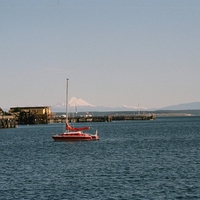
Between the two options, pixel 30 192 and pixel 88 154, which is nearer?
pixel 30 192

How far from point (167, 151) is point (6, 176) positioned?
93.7 ft

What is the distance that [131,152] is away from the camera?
→ 6775 cm

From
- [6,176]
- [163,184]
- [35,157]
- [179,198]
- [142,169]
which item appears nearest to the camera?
[179,198]

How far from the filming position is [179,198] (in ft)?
117

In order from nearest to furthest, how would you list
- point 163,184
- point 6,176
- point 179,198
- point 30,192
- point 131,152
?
point 179,198 → point 30,192 → point 163,184 → point 6,176 → point 131,152

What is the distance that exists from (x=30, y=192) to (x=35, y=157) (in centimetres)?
2492

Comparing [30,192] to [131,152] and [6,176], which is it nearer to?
[6,176]

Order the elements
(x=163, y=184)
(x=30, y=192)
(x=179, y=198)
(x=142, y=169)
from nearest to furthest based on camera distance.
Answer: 1. (x=179, y=198)
2. (x=30, y=192)
3. (x=163, y=184)
4. (x=142, y=169)

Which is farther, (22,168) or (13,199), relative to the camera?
(22,168)

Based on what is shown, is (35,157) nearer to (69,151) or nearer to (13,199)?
(69,151)

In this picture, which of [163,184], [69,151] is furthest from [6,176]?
[69,151]

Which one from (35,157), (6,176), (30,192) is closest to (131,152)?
(35,157)

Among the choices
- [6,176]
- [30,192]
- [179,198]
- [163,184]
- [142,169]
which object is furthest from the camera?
[142,169]

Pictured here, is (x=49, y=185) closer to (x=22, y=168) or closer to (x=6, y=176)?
(x=6, y=176)
